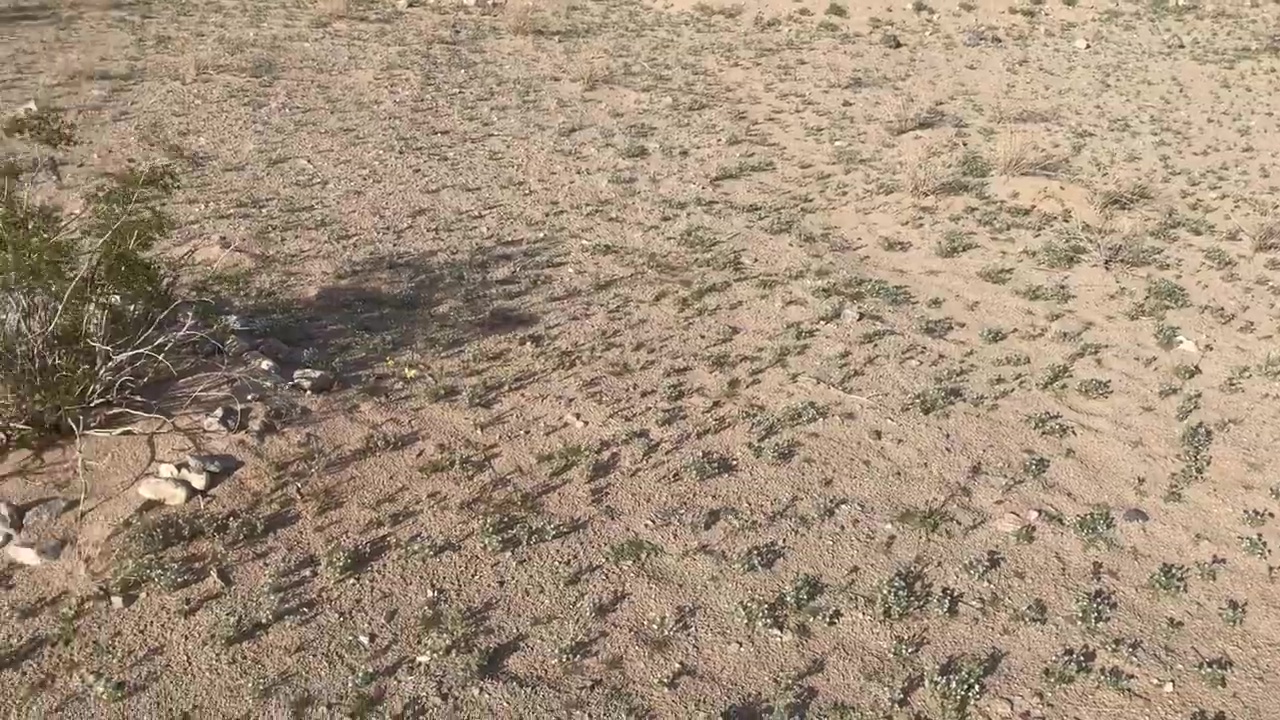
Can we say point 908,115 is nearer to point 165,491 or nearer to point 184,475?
point 184,475

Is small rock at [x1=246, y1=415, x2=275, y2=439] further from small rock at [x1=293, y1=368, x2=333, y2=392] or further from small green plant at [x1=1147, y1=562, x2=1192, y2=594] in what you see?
small green plant at [x1=1147, y1=562, x2=1192, y2=594]

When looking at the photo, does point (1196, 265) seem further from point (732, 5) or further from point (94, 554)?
point (732, 5)

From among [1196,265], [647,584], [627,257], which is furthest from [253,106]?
[1196,265]

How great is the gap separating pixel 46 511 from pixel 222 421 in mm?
1035

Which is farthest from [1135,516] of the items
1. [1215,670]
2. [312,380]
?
[312,380]

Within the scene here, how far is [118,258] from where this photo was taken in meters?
5.63

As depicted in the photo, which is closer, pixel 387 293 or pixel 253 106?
pixel 387 293

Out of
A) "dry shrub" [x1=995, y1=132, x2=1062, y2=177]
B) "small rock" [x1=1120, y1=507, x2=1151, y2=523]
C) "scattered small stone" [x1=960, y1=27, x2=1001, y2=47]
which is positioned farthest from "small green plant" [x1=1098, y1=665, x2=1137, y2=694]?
"scattered small stone" [x1=960, y1=27, x2=1001, y2=47]

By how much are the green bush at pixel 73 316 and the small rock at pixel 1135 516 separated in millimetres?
5867

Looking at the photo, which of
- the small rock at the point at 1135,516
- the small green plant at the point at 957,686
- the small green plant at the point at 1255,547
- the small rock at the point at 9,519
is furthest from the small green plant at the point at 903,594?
the small rock at the point at 9,519

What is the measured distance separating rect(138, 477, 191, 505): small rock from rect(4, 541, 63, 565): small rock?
51cm

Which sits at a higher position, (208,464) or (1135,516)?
(208,464)

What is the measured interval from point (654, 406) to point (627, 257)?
2.59 metres

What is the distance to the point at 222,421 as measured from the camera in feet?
18.9
